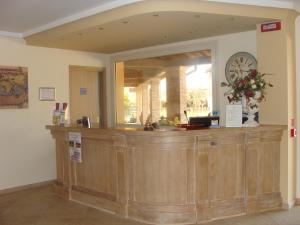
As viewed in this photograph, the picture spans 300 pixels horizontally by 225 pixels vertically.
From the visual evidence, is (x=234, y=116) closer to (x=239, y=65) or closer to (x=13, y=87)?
(x=239, y=65)

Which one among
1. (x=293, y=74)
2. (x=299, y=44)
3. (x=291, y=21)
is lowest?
(x=293, y=74)

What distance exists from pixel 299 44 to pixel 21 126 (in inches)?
186

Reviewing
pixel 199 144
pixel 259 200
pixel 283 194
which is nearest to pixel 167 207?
pixel 199 144

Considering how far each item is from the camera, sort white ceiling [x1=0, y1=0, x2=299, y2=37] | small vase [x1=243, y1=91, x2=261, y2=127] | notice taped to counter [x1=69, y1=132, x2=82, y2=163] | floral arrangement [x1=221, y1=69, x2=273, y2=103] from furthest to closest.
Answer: notice taped to counter [x1=69, y1=132, x2=82, y2=163] → small vase [x1=243, y1=91, x2=261, y2=127] → floral arrangement [x1=221, y1=69, x2=273, y2=103] → white ceiling [x1=0, y1=0, x2=299, y2=37]

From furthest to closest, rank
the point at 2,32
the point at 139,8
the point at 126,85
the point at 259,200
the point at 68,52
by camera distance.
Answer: the point at 126,85, the point at 68,52, the point at 2,32, the point at 259,200, the point at 139,8

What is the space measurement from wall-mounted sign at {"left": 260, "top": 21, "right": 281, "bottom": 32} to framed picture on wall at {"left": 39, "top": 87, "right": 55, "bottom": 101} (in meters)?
3.88

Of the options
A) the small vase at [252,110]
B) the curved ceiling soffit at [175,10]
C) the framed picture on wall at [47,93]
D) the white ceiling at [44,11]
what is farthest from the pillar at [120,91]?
the small vase at [252,110]

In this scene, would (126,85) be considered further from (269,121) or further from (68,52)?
(269,121)

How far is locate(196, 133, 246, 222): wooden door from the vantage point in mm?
4305

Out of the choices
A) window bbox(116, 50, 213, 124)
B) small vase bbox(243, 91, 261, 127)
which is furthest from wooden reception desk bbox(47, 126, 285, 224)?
window bbox(116, 50, 213, 124)

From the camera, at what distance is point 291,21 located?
15.8ft

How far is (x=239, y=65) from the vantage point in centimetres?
559

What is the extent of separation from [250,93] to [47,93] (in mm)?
3753

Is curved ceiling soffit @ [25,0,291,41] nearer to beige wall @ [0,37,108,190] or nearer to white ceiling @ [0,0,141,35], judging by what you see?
white ceiling @ [0,0,141,35]
